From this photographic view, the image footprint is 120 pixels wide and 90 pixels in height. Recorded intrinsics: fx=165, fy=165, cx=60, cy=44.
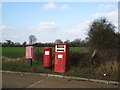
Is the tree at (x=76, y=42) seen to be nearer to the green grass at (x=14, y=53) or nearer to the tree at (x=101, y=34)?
the tree at (x=101, y=34)

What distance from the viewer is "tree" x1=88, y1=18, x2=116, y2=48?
1194cm

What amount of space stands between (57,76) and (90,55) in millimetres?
2976

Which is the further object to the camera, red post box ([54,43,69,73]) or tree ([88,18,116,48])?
tree ([88,18,116,48])

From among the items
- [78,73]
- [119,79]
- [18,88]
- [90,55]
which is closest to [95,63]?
[90,55]

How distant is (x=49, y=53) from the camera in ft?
31.3

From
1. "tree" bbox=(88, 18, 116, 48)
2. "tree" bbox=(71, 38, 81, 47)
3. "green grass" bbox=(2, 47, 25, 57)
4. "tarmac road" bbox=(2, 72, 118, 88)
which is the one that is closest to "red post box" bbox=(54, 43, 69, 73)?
"tarmac road" bbox=(2, 72, 118, 88)

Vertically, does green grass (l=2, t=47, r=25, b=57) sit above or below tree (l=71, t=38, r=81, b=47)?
below

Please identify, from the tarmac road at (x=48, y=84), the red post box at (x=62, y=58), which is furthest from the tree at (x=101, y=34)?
the tarmac road at (x=48, y=84)

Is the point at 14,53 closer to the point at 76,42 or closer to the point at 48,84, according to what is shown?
the point at 76,42

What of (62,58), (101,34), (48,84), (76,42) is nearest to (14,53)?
(76,42)

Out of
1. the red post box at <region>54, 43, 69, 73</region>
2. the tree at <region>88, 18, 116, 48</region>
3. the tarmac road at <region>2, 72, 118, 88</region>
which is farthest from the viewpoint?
the tree at <region>88, 18, 116, 48</region>

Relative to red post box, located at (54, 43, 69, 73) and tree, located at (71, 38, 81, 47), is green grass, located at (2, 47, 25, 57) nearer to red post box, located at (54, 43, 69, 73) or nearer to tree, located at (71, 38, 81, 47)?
tree, located at (71, 38, 81, 47)

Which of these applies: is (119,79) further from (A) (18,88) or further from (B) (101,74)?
(A) (18,88)

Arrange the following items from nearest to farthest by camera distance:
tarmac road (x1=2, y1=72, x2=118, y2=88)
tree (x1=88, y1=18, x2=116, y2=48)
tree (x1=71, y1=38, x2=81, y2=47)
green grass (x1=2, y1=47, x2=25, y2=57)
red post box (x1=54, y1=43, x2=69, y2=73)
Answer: tarmac road (x1=2, y1=72, x2=118, y2=88), red post box (x1=54, y1=43, x2=69, y2=73), tree (x1=88, y1=18, x2=116, y2=48), tree (x1=71, y1=38, x2=81, y2=47), green grass (x1=2, y1=47, x2=25, y2=57)
